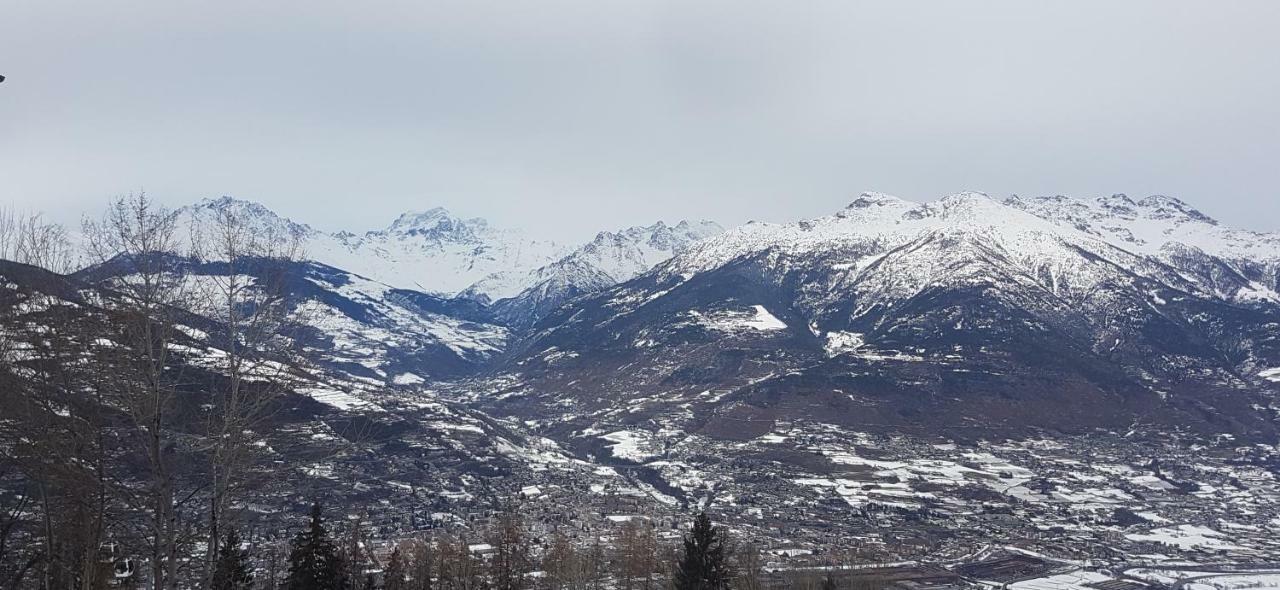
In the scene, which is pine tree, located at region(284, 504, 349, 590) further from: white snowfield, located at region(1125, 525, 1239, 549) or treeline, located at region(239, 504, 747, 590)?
white snowfield, located at region(1125, 525, 1239, 549)

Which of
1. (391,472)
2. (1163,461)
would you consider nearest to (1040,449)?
(1163,461)

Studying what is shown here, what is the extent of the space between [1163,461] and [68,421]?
701 ft

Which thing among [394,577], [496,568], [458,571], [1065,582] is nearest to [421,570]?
[458,571]

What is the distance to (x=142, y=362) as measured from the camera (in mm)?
17750

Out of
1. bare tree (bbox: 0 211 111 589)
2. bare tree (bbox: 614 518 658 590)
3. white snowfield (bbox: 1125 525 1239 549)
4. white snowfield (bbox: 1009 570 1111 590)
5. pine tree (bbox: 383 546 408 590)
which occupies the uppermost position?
bare tree (bbox: 0 211 111 589)

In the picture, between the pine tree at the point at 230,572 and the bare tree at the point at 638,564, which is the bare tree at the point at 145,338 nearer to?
the pine tree at the point at 230,572

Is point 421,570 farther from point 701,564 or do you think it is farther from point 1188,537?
point 1188,537

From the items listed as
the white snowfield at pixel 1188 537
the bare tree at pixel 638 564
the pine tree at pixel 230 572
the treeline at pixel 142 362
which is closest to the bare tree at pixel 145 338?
the treeline at pixel 142 362

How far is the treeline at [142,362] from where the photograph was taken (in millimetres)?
17344

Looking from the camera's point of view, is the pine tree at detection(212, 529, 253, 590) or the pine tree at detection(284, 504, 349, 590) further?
the pine tree at detection(284, 504, 349, 590)

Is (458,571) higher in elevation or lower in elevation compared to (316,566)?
lower

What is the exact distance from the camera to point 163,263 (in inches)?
720

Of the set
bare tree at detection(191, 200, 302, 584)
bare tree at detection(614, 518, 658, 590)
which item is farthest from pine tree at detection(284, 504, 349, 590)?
bare tree at detection(614, 518, 658, 590)

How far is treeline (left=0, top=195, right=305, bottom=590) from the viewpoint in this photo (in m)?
17.3
